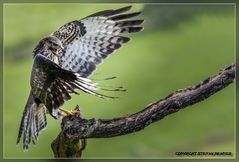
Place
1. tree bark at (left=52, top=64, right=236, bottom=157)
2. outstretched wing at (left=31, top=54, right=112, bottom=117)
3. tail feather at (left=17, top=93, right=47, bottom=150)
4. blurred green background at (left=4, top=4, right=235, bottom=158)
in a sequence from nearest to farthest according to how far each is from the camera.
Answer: tree bark at (left=52, top=64, right=236, bottom=157) → outstretched wing at (left=31, top=54, right=112, bottom=117) → tail feather at (left=17, top=93, right=47, bottom=150) → blurred green background at (left=4, top=4, right=235, bottom=158)

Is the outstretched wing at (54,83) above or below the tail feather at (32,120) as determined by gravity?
above

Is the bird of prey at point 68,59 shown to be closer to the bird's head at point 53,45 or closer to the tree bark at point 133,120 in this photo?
the bird's head at point 53,45

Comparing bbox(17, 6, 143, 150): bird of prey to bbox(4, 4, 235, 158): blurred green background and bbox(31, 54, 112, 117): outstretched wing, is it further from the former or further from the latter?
bbox(4, 4, 235, 158): blurred green background

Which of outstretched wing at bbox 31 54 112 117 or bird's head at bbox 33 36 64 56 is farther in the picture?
bird's head at bbox 33 36 64 56

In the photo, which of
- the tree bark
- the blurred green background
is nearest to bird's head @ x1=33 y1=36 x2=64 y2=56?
the blurred green background

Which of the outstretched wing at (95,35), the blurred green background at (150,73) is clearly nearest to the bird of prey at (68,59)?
the outstretched wing at (95,35)

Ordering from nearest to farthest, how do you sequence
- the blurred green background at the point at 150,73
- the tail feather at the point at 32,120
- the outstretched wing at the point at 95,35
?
the tail feather at the point at 32,120, the outstretched wing at the point at 95,35, the blurred green background at the point at 150,73

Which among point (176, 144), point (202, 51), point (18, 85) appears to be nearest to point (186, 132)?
point (176, 144)
